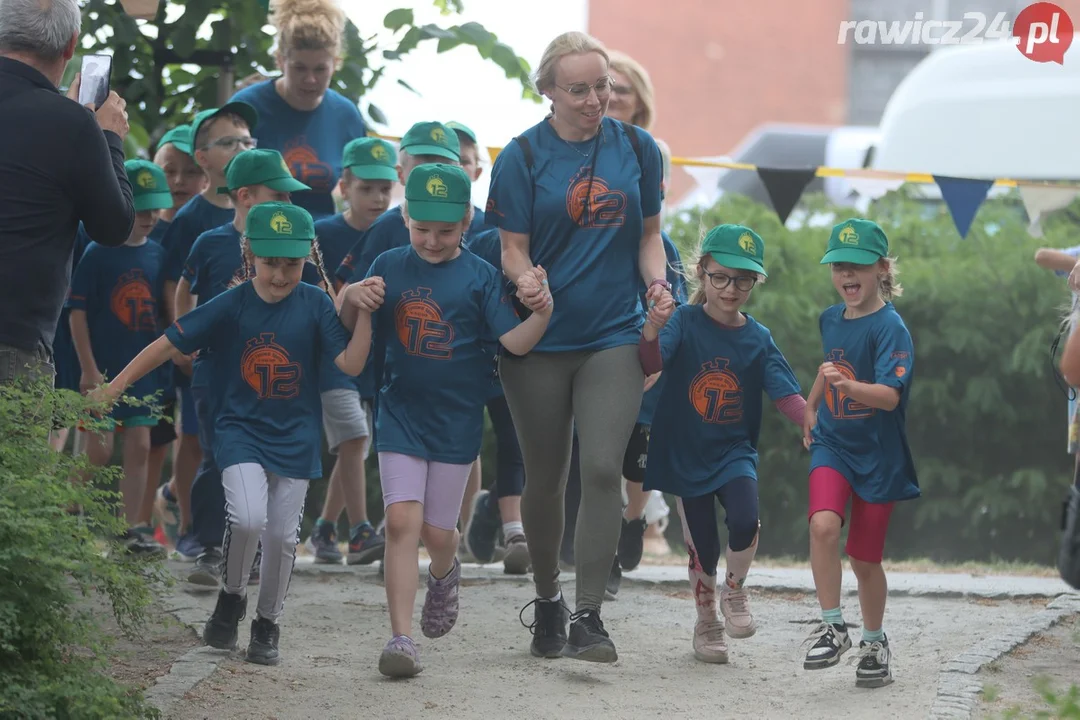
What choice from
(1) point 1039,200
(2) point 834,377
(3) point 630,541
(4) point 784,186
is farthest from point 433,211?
(1) point 1039,200

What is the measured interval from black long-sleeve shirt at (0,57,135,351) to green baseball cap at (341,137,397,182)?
87.9 inches

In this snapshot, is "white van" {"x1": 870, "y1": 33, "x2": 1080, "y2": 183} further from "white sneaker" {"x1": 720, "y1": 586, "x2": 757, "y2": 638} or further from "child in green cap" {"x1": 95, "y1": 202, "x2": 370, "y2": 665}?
"child in green cap" {"x1": 95, "y1": 202, "x2": 370, "y2": 665}

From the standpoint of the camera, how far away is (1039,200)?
Answer: 1053 centimetres

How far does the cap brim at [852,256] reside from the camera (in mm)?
6160

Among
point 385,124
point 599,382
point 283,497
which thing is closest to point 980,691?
point 599,382

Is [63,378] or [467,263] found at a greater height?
[467,263]

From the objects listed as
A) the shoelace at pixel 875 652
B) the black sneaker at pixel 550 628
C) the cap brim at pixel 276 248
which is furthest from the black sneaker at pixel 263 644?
the shoelace at pixel 875 652

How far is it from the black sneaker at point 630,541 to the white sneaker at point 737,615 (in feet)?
5.20

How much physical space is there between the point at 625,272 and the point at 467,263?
0.57 metres

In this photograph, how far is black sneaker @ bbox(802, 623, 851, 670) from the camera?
5871 mm

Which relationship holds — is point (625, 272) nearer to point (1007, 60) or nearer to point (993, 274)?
point (993, 274)

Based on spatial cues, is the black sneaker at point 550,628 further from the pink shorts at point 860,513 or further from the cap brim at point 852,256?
the cap brim at point 852,256

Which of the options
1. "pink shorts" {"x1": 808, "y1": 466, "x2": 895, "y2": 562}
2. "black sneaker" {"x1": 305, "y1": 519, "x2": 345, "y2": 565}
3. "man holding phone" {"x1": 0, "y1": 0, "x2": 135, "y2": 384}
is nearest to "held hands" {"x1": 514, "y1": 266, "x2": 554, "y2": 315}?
"pink shorts" {"x1": 808, "y1": 466, "x2": 895, "y2": 562}

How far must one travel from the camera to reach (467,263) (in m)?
6.11
